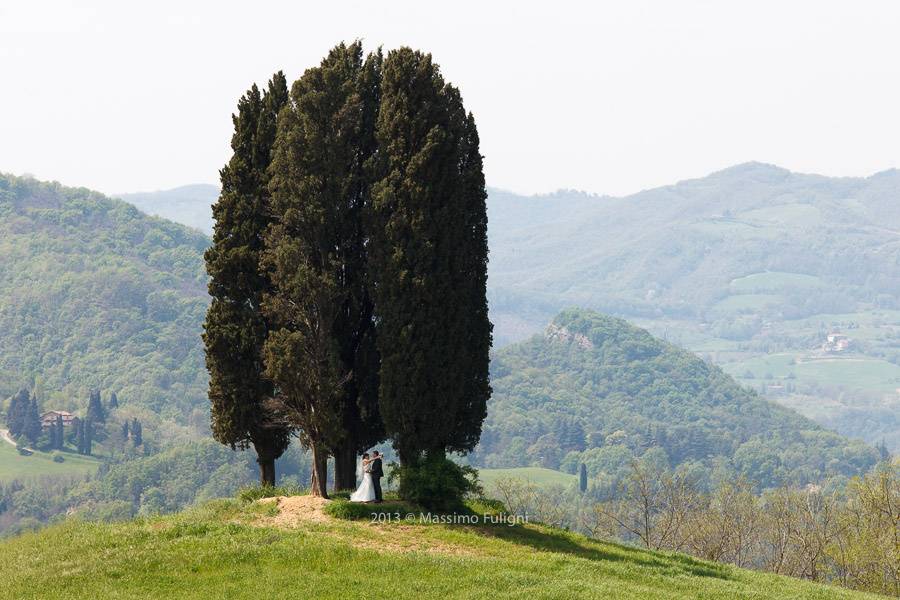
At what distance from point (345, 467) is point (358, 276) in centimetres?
693

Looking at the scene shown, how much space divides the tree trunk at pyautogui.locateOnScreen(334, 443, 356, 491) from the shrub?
11.9 ft

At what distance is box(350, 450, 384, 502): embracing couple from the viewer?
33.9m

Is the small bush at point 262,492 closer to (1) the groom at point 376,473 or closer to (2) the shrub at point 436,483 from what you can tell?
(1) the groom at point 376,473

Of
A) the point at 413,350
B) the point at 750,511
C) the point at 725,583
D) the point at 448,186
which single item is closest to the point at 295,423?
the point at 413,350

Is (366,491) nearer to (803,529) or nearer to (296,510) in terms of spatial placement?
(296,510)

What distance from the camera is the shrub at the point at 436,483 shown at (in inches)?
1330

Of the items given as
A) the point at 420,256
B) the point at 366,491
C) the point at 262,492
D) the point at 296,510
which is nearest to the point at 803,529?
the point at 366,491

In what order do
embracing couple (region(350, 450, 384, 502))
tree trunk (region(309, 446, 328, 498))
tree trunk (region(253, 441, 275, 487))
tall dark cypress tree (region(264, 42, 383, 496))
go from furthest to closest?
tree trunk (region(253, 441, 275, 487)), tree trunk (region(309, 446, 328, 498)), tall dark cypress tree (region(264, 42, 383, 496)), embracing couple (region(350, 450, 384, 502))

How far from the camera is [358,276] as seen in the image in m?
36.1

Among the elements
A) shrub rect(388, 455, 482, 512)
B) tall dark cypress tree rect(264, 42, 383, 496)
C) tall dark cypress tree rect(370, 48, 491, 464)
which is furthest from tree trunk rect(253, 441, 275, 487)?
shrub rect(388, 455, 482, 512)

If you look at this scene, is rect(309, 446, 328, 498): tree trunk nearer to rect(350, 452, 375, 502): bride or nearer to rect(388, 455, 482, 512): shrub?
rect(350, 452, 375, 502): bride

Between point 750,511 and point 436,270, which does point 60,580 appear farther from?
point 750,511

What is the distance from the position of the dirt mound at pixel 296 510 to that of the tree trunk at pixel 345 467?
2.89 meters

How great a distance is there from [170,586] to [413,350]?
10.5 m
